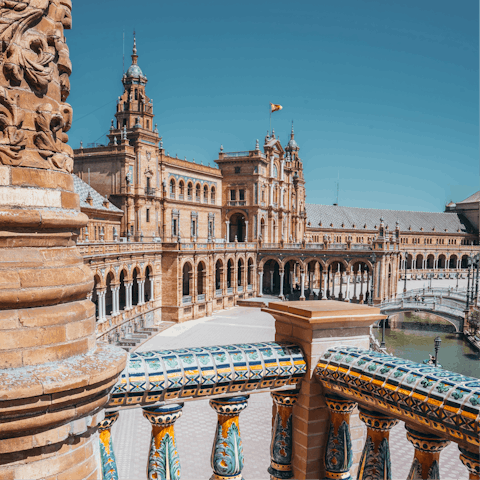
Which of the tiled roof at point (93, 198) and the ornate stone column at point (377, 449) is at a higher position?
the tiled roof at point (93, 198)

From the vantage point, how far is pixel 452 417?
3.06 metres

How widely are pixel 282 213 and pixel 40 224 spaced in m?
57.7

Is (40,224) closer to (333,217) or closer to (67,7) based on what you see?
(67,7)

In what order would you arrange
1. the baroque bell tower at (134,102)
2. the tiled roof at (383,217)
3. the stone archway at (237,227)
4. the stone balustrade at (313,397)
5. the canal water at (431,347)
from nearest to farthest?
the stone balustrade at (313,397) → the canal water at (431,347) → the baroque bell tower at (134,102) → the stone archway at (237,227) → the tiled roof at (383,217)

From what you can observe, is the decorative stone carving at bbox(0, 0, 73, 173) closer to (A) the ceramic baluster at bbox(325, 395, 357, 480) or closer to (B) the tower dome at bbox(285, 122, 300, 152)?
(A) the ceramic baluster at bbox(325, 395, 357, 480)

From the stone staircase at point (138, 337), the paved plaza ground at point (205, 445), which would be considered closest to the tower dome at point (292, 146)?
the stone staircase at point (138, 337)

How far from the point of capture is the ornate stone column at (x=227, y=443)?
3887 mm

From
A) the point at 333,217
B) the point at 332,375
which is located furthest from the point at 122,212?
the point at 333,217

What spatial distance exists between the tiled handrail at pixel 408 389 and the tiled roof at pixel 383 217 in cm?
7773

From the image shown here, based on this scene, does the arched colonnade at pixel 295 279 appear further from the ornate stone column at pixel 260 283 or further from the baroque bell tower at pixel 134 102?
the baroque bell tower at pixel 134 102

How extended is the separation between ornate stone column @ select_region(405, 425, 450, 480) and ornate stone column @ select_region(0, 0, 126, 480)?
7.43ft

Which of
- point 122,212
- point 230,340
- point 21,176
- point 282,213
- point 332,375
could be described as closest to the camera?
point 21,176

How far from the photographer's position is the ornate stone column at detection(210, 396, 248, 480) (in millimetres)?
3887

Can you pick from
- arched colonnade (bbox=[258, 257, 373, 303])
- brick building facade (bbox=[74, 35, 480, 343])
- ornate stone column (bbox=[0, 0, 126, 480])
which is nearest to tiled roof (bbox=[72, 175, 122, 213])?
brick building facade (bbox=[74, 35, 480, 343])
